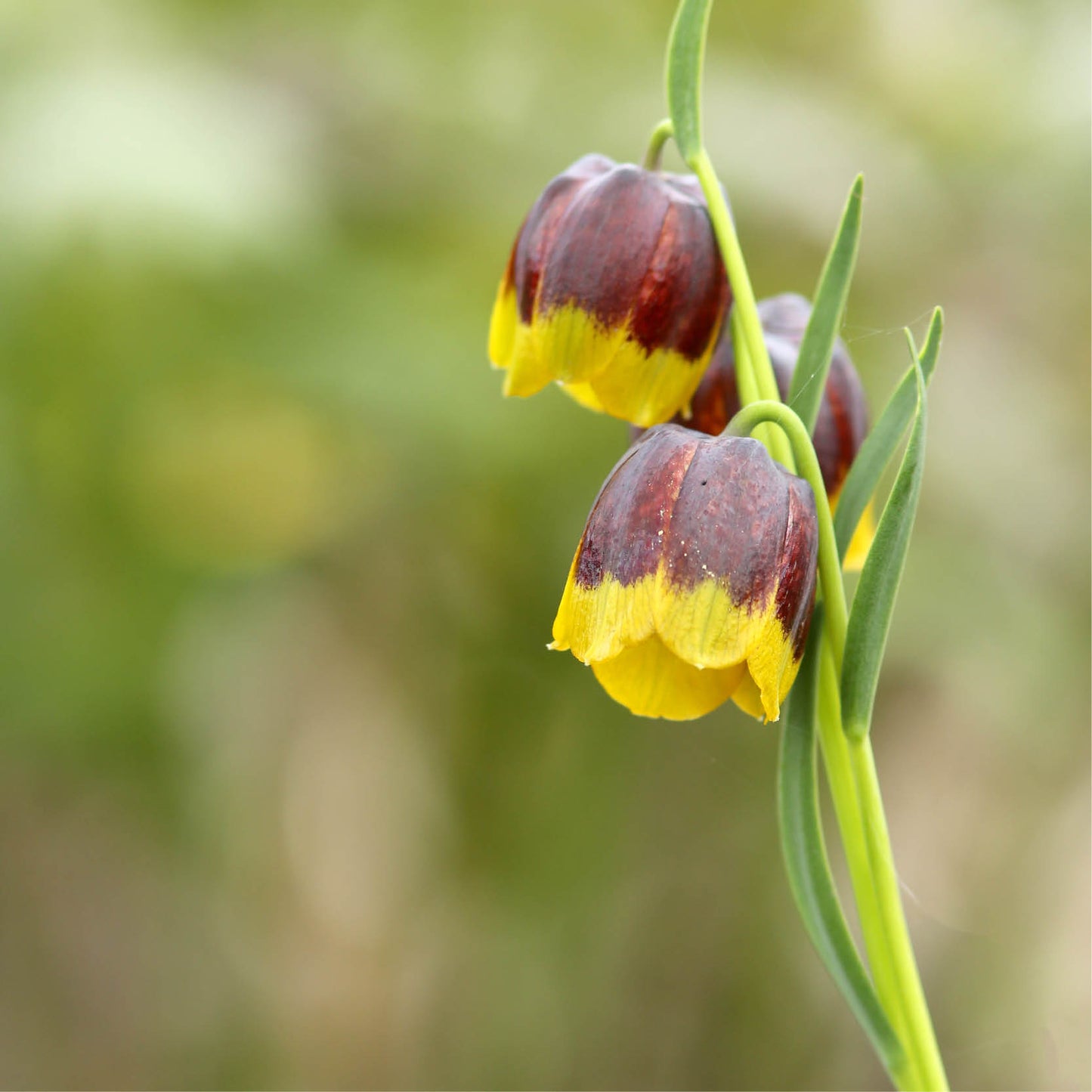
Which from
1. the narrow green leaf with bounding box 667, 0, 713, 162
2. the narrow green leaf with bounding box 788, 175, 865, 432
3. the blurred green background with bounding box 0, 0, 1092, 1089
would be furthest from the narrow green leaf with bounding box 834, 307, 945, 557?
the blurred green background with bounding box 0, 0, 1092, 1089

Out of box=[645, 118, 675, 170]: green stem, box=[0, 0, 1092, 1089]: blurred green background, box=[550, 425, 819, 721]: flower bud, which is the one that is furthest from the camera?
box=[0, 0, 1092, 1089]: blurred green background

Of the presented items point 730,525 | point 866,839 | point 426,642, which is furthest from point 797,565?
point 426,642

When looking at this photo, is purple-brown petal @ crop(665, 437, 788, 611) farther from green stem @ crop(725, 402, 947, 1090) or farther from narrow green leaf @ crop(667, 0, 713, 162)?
narrow green leaf @ crop(667, 0, 713, 162)

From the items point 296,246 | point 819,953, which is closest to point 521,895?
point 296,246

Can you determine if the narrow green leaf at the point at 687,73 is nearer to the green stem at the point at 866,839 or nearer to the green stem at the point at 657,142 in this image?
the green stem at the point at 657,142

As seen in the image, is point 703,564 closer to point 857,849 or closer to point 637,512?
point 637,512
